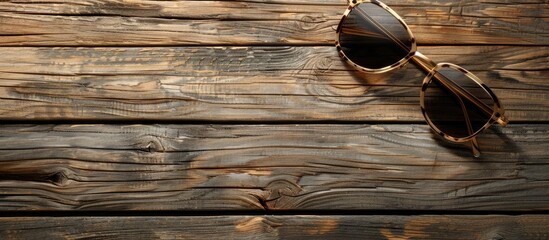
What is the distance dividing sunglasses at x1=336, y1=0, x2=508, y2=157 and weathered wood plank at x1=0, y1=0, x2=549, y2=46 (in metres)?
0.04

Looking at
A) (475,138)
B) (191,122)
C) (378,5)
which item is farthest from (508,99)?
(191,122)

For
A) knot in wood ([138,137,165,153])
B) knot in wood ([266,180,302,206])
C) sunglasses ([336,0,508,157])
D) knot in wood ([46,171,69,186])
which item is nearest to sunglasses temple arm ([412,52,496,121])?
sunglasses ([336,0,508,157])

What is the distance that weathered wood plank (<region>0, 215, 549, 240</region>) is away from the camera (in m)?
0.96

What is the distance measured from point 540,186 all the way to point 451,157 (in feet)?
0.47

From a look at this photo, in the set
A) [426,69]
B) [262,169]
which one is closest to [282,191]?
[262,169]

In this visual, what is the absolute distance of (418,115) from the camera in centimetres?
99

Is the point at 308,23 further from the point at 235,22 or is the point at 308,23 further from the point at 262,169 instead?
the point at 262,169

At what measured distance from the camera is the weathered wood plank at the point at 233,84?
98 centimetres

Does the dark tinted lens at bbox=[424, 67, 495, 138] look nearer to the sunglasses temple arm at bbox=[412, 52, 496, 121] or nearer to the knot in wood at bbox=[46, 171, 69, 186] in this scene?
the sunglasses temple arm at bbox=[412, 52, 496, 121]

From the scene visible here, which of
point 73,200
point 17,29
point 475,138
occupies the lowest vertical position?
point 73,200

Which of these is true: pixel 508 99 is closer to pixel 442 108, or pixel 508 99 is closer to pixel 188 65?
pixel 442 108

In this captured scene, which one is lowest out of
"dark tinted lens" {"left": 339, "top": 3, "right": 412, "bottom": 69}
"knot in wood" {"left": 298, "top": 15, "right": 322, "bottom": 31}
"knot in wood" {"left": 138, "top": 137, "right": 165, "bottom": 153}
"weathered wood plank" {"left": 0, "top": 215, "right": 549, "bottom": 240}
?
"weathered wood plank" {"left": 0, "top": 215, "right": 549, "bottom": 240}

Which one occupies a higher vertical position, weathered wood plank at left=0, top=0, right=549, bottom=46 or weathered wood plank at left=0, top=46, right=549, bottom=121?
weathered wood plank at left=0, top=0, right=549, bottom=46

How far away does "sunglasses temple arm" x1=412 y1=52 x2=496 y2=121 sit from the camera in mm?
948
